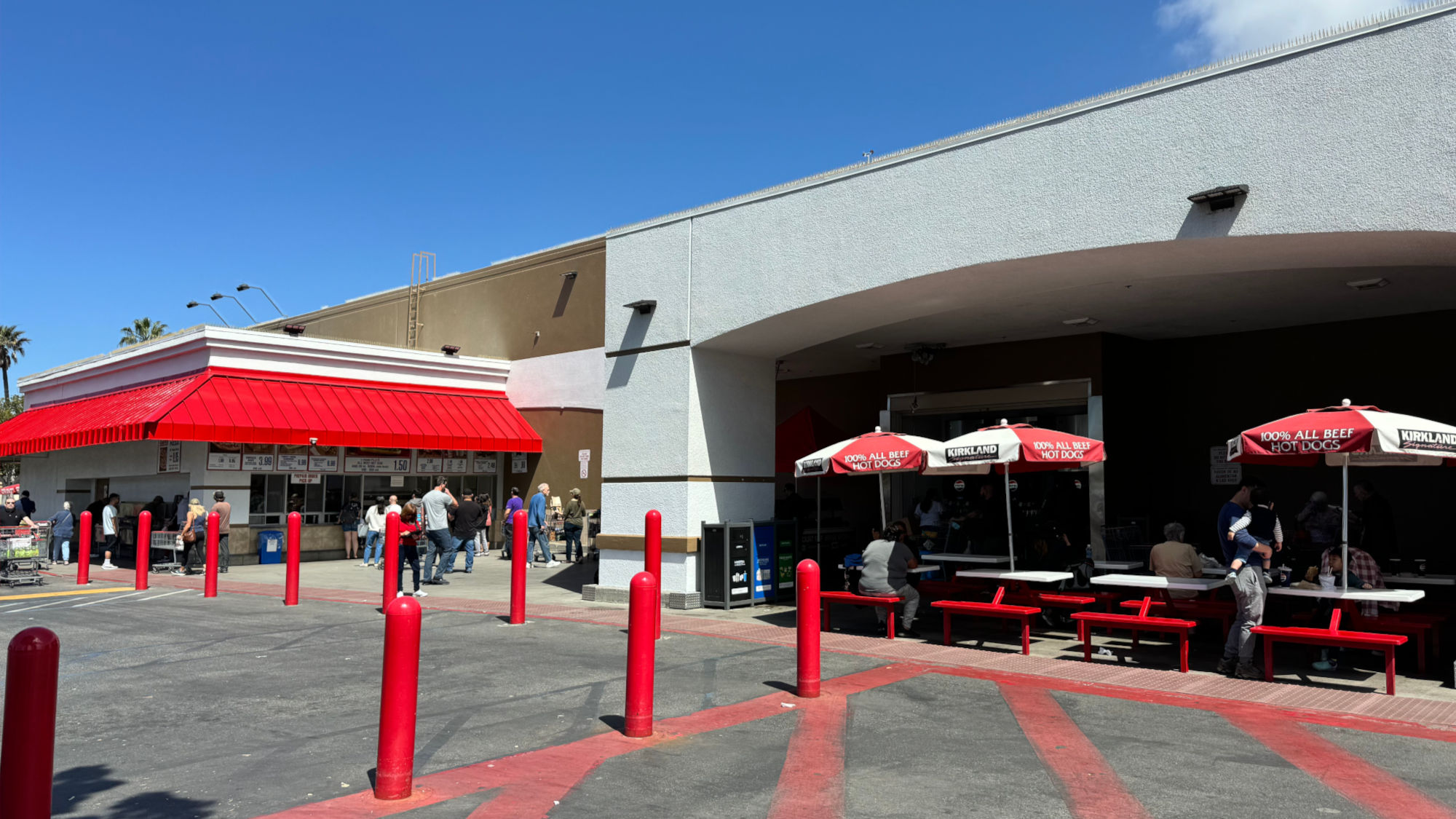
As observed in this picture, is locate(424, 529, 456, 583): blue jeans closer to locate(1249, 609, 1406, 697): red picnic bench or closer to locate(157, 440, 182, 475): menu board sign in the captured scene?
locate(157, 440, 182, 475): menu board sign

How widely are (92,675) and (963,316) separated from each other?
12199mm

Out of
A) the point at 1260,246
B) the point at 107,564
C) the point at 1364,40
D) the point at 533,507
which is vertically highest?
the point at 1364,40

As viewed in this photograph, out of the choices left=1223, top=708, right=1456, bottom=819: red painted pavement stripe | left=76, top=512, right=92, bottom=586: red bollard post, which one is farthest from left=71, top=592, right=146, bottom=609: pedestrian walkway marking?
left=1223, top=708, right=1456, bottom=819: red painted pavement stripe

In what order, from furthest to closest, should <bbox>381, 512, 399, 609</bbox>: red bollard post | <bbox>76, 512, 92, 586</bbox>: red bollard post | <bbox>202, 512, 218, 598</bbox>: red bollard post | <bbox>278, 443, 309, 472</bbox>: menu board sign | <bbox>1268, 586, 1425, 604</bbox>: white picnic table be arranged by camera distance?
1. <bbox>278, 443, 309, 472</bbox>: menu board sign
2. <bbox>76, 512, 92, 586</bbox>: red bollard post
3. <bbox>202, 512, 218, 598</bbox>: red bollard post
4. <bbox>381, 512, 399, 609</bbox>: red bollard post
5. <bbox>1268, 586, 1425, 604</bbox>: white picnic table

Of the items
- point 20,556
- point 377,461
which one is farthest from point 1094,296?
point 20,556

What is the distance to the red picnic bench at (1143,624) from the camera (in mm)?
9242

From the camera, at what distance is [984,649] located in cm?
1072

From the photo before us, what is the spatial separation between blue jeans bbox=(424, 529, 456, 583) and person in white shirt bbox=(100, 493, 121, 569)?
9.00m

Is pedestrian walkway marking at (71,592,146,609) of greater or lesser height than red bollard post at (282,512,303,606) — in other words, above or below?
below

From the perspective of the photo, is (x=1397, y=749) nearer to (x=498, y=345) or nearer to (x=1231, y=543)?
(x=1231, y=543)

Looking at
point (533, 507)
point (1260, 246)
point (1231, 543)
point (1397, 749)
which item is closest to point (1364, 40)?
point (1260, 246)

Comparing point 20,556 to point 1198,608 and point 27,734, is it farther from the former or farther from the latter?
point 1198,608

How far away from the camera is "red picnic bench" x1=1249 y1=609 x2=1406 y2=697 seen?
8.08 m

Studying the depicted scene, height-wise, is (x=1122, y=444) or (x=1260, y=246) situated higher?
(x=1260, y=246)
